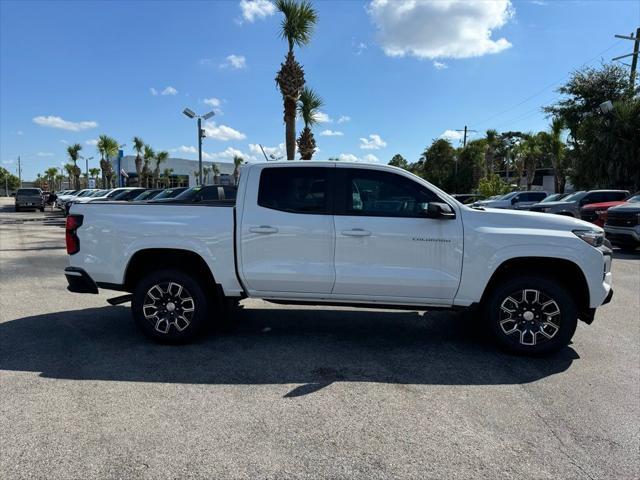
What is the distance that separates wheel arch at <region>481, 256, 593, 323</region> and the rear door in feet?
5.69

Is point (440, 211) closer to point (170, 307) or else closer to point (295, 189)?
point (295, 189)

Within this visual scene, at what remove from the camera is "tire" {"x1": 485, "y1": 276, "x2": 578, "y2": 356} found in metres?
4.70

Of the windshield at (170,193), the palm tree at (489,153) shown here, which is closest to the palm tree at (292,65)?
the windshield at (170,193)

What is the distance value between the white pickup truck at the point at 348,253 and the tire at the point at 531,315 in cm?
1

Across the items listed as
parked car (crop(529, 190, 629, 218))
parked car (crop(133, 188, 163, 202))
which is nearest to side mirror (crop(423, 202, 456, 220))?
parked car (crop(529, 190, 629, 218))

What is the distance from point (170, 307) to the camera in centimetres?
504

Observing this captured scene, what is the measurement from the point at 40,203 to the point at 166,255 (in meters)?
39.9

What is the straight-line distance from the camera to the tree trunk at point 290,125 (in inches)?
741

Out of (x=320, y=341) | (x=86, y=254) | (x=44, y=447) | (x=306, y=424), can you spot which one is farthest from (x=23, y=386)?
(x=320, y=341)

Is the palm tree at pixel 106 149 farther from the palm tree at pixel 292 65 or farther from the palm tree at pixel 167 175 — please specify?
the palm tree at pixel 292 65

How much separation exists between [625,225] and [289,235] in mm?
12329

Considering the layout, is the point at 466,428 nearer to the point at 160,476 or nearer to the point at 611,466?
the point at 611,466

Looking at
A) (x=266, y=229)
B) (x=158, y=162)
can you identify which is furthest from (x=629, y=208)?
(x=158, y=162)

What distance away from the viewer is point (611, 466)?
2.96m
